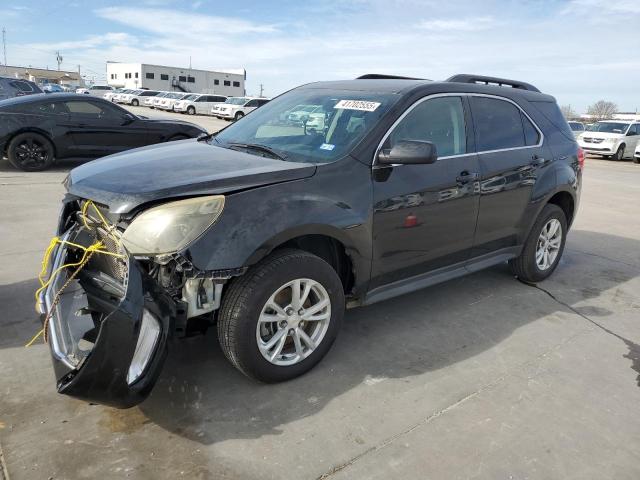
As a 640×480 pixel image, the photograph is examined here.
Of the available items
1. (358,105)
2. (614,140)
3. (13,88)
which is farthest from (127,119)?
(614,140)

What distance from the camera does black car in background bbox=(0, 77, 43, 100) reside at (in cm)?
1675

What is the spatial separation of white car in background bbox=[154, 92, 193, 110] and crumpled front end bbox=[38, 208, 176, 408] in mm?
38891

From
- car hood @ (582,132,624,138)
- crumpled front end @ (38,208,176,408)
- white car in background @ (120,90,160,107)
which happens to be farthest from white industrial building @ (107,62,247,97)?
crumpled front end @ (38,208,176,408)

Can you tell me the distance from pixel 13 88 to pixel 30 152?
9.32 meters

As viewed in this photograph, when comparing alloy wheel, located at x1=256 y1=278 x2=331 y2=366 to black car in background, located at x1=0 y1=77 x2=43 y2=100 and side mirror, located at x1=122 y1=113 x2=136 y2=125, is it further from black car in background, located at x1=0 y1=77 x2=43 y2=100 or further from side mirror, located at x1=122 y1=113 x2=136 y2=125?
black car in background, located at x1=0 y1=77 x2=43 y2=100

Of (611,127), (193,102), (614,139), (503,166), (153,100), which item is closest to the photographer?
(503,166)

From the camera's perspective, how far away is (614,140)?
21578 millimetres

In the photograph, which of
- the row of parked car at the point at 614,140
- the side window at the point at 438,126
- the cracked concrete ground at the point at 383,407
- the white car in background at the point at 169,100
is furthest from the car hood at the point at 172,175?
the white car in background at the point at 169,100

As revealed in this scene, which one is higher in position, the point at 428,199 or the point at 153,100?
the point at 428,199

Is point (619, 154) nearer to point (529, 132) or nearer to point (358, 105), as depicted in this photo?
point (529, 132)

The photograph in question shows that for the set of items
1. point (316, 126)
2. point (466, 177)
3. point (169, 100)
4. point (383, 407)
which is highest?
point (316, 126)

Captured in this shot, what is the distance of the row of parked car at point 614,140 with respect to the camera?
2162 centimetres

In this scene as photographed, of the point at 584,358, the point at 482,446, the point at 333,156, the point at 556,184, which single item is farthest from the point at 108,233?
the point at 556,184

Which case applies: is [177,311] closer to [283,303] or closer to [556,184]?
[283,303]
